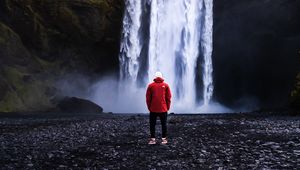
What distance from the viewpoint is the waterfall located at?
5606 cm

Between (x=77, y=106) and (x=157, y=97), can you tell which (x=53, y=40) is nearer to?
(x=77, y=106)

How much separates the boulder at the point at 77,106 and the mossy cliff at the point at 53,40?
1.92 m

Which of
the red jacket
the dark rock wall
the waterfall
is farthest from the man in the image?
the dark rock wall

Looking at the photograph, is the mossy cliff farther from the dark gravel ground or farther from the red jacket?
the red jacket

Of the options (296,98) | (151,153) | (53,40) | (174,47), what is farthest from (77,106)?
(151,153)

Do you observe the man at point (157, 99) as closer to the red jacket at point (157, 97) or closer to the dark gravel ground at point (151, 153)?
the red jacket at point (157, 97)

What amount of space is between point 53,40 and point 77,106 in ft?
41.3

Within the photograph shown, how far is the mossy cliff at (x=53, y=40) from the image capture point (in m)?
51.1

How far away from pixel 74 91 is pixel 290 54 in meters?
30.2

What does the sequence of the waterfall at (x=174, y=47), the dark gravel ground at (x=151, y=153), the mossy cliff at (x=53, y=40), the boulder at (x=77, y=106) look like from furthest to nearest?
1. the waterfall at (x=174, y=47)
2. the mossy cliff at (x=53, y=40)
3. the boulder at (x=77, y=106)
4. the dark gravel ground at (x=151, y=153)

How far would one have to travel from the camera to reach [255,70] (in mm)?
59250

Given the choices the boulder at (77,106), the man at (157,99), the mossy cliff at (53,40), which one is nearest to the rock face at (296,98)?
the boulder at (77,106)

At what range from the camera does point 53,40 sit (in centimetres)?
5622

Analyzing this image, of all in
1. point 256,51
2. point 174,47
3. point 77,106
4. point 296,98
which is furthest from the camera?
point 256,51
